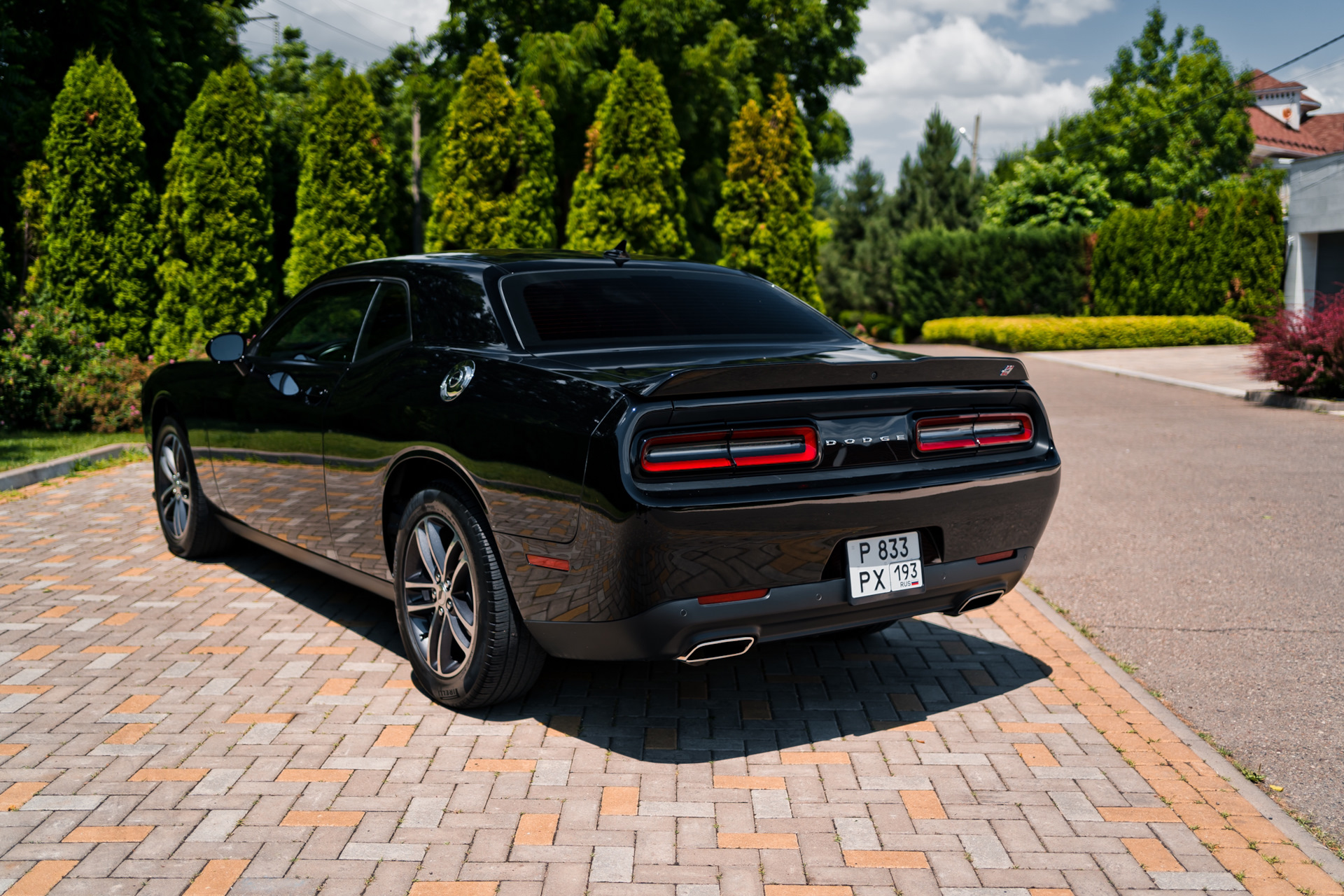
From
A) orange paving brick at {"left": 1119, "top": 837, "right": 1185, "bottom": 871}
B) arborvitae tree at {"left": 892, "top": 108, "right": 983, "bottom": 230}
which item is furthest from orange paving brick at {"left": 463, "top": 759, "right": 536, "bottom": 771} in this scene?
arborvitae tree at {"left": 892, "top": 108, "right": 983, "bottom": 230}

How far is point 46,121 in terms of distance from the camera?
15.4 meters

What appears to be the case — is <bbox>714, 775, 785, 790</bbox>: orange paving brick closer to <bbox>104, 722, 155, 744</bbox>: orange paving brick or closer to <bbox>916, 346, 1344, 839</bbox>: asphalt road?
<bbox>916, 346, 1344, 839</bbox>: asphalt road

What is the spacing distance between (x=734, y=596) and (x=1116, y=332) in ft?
93.0

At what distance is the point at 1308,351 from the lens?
14922mm

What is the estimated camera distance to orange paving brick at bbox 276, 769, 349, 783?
349 cm

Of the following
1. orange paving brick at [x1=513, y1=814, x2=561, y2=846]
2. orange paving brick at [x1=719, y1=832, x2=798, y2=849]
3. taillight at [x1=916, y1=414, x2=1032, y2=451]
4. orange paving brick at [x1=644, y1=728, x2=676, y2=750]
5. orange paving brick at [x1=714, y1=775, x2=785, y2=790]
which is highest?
taillight at [x1=916, y1=414, x2=1032, y2=451]

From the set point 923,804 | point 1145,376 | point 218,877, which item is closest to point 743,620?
point 923,804

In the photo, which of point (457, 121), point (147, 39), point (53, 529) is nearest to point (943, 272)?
point (457, 121)

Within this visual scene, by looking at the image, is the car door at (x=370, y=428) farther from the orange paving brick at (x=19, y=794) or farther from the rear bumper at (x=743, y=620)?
the orange paving brick at (x=19, y=794)

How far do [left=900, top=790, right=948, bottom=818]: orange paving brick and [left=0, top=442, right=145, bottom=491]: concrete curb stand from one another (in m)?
7.82

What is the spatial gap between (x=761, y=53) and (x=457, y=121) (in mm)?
11186

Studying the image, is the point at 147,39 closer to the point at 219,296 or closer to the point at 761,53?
the point at 219,296

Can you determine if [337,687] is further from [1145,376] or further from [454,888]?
[1145,376]

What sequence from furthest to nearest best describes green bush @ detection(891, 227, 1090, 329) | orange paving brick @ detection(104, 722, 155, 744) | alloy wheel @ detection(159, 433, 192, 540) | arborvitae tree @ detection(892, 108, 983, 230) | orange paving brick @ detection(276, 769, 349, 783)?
1. arborvitae tree @ detection(892, 108, 983, 230)
2. green bush @ detection(891, 227, 1090, 329)
3. alloy wheel @ detection(159, 433, 192, 540)
4. orange paving brick @ detection(104, 722, 155, 744)
5. orange paving brick @ detection(276, 769, 349, 783)
